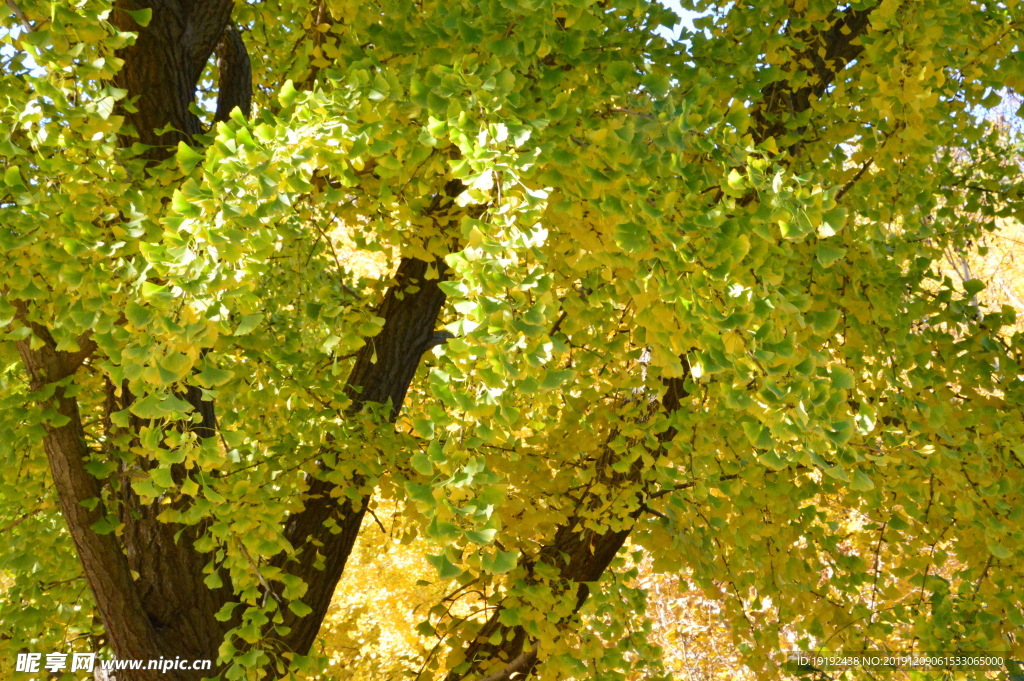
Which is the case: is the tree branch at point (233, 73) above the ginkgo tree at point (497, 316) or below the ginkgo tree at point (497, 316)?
above

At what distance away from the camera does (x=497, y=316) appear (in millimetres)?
1635

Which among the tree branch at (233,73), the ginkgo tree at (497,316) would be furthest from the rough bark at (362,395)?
the tree branch at (233,73)

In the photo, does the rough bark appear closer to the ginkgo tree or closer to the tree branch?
the ginkgo tree

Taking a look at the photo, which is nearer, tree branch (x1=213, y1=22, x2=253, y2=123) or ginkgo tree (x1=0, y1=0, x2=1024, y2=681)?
ginkgo tree (x1=0, y1=0, x2=1024, y2=681)

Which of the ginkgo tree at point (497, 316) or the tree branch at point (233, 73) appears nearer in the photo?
the ginkgo tree at point (497, 316)

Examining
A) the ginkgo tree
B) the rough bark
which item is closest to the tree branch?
the ginkgo tree

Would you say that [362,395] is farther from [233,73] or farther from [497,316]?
[497,316]

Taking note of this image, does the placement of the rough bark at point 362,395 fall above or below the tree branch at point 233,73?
below

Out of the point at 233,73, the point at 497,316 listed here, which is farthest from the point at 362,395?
the point at 497,316

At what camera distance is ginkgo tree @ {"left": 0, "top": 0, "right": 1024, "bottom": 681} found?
6.00 feet

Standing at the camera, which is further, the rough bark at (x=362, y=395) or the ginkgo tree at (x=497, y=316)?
the rough bark at (x=362, y=395)

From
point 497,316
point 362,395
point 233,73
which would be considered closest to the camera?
point 497,316

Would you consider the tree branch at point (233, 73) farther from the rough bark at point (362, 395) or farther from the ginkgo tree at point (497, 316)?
the rough bark at point (362, 395)

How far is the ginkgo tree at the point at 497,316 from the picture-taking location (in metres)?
1.83
